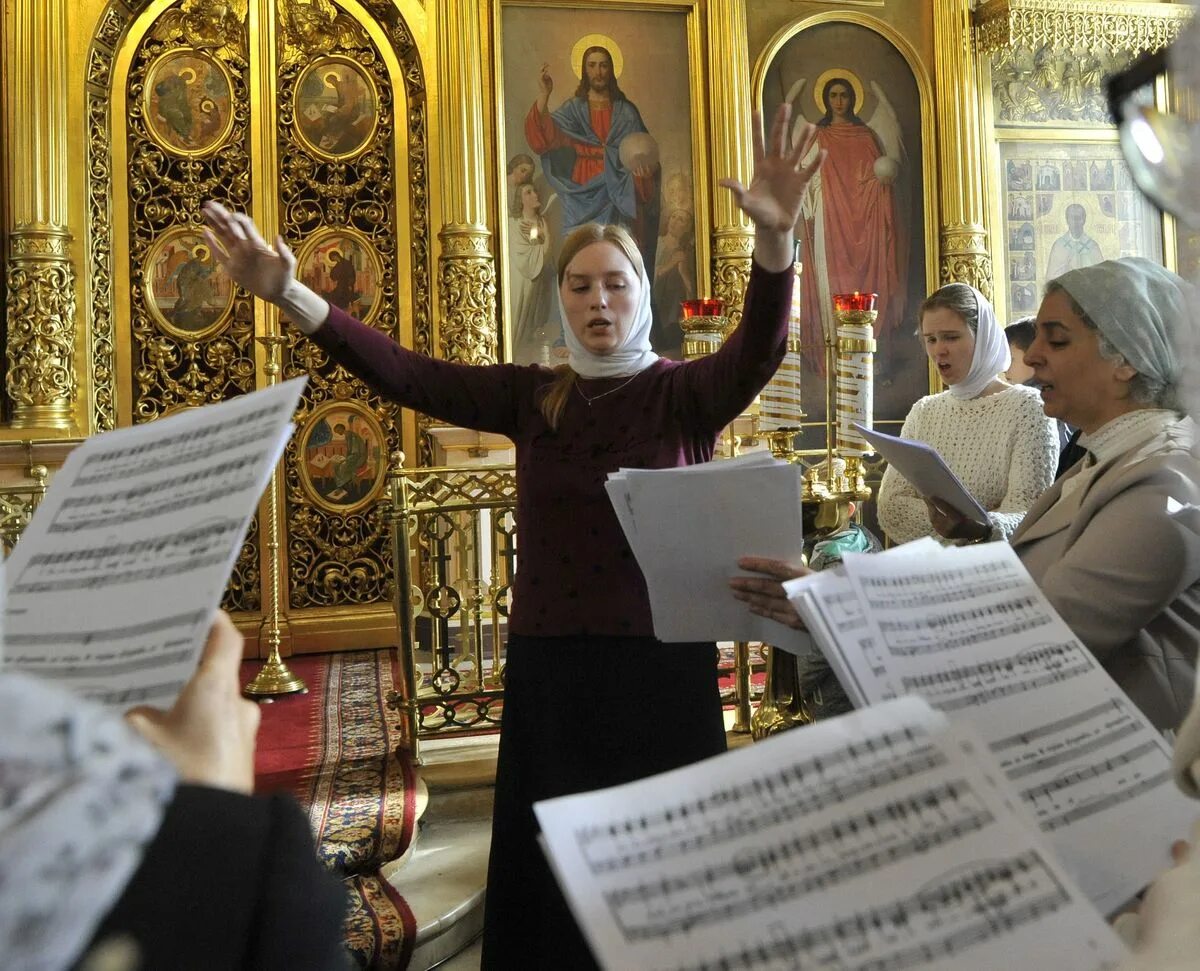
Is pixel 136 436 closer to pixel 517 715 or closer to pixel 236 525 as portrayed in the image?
pixel 236 525

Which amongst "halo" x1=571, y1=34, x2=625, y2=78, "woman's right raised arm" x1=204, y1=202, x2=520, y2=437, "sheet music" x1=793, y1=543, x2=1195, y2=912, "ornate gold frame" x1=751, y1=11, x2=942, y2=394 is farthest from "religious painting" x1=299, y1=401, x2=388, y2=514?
"sheet music" x1=793, y1=543, x2=1195, y2=912

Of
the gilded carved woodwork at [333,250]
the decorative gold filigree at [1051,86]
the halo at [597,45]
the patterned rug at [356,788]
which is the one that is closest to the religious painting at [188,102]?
the gilded carved woodwork at [333,250]

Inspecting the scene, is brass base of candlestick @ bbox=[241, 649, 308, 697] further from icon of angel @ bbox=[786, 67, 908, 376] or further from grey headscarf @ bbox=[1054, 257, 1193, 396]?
grey headscarf @ bbox=[1054, 257, 1193, 396]

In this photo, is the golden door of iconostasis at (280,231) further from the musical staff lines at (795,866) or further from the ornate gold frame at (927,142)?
the musical staff lines at (795,866)

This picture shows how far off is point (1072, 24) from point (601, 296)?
21.1ft

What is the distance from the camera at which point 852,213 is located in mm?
7070

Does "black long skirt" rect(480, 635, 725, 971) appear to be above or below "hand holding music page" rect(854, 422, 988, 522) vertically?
below

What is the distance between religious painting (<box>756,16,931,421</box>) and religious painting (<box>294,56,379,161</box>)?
2529 millimetres

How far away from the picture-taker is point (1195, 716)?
2.13 ft

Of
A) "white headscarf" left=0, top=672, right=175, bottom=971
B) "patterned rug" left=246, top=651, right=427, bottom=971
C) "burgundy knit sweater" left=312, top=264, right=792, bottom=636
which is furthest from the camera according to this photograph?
"patterned rug" left=246, top=651, right=427, bottom=971

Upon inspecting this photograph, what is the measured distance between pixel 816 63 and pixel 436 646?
5055 millimetres

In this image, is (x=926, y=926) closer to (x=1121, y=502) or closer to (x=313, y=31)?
(x=1121, y=502)

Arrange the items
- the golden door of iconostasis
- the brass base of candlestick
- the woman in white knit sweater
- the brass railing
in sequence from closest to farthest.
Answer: the woman in white knit sweater → the brass railing → the brass base of candlestick → the golden door of iconostasis

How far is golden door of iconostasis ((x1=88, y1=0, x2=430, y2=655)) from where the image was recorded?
20.2ft
